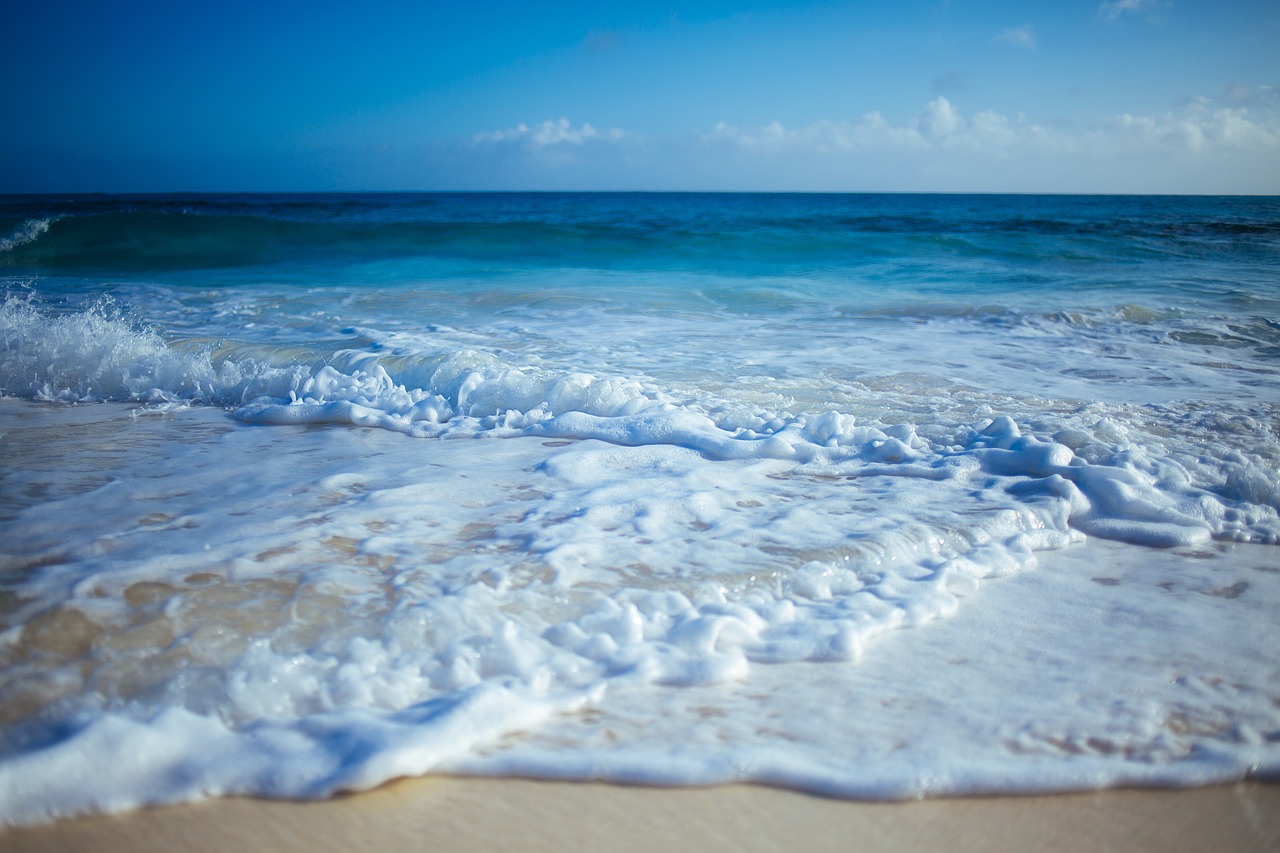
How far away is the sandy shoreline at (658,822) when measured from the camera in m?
1.37

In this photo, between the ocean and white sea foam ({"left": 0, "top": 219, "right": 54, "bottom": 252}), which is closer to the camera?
the ocean

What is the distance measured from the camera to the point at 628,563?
7.81ft

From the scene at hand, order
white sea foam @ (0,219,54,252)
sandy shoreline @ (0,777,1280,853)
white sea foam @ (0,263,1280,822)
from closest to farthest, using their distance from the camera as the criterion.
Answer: sandy shoreline @ (0,777,1280,853), white sea foam @ (0,263,1280,822), white sea foam @ (0,219,54,252)

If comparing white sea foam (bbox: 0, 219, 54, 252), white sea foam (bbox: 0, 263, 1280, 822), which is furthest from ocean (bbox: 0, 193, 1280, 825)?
white sea foam (bbox: 0, 219, 54, 252)

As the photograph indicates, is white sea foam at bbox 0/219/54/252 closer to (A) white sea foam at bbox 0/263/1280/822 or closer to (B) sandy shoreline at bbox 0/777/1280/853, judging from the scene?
(A) white sea foam at bbox 0/263/1280/822

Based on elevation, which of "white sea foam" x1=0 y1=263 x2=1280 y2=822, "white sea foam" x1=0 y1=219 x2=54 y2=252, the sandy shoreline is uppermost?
"white sea foam" x1=0 y1=219 x2=54 y2=252

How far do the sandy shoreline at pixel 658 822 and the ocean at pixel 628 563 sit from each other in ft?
0.14

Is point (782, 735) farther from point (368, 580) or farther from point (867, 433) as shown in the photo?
point (867, 433)

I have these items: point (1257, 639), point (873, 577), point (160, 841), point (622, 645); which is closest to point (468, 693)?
point (622, 645)

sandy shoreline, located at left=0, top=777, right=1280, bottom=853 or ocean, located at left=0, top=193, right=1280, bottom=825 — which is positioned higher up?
ocean, located at left=0, top=193, right=1280, bottom=825

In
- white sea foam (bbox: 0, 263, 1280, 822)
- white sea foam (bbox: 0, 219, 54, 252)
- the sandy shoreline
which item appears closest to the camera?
the sandy shoreline

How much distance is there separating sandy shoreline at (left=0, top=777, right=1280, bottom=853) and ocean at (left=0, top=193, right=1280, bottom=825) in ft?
0.14

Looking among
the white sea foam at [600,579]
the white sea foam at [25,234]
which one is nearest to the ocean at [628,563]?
the white sea foam at [600,579]

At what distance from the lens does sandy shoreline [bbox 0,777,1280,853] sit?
137 centimetres
